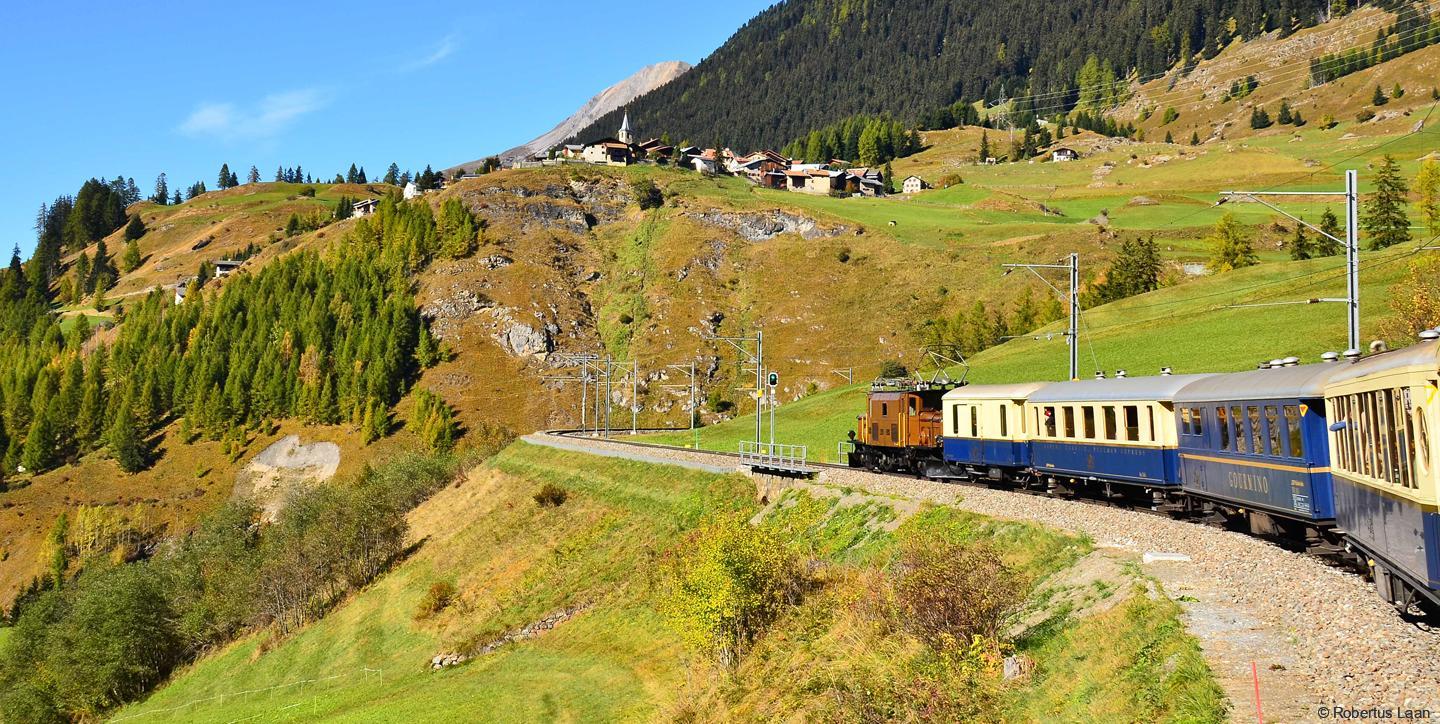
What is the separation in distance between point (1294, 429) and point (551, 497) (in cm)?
4715

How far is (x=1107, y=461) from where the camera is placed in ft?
94.3

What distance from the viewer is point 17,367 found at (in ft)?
572

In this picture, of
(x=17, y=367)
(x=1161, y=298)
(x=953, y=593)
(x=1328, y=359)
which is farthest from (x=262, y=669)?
(x=17, y=367)

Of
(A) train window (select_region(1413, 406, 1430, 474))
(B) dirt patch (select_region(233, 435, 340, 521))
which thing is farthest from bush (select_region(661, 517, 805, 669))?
(B) dirt patch (select_region(233, 435, 340, 521))

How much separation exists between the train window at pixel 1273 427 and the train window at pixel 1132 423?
736 cm

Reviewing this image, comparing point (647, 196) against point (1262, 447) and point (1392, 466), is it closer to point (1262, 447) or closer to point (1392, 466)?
point (1262, 447)

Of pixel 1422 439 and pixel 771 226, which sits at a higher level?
pixel 771 226

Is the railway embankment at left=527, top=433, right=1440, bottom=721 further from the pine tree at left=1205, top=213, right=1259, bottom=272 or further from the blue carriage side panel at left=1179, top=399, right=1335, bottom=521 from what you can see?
the pine tree at left=1205, top=213, right=1259, bottom=272

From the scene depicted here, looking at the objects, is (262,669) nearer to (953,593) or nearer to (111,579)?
(111,579)

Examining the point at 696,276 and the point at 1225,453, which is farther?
the point at 696,276

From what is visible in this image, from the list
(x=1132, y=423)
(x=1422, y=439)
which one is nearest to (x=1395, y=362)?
(x=1422, y=439)

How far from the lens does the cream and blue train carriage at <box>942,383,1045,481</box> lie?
34.2 metres

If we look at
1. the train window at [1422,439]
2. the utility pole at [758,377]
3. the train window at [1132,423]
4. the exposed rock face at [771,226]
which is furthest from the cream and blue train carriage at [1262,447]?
the exposed rock face at [771,226]

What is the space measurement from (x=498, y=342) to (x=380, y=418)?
2066cm
